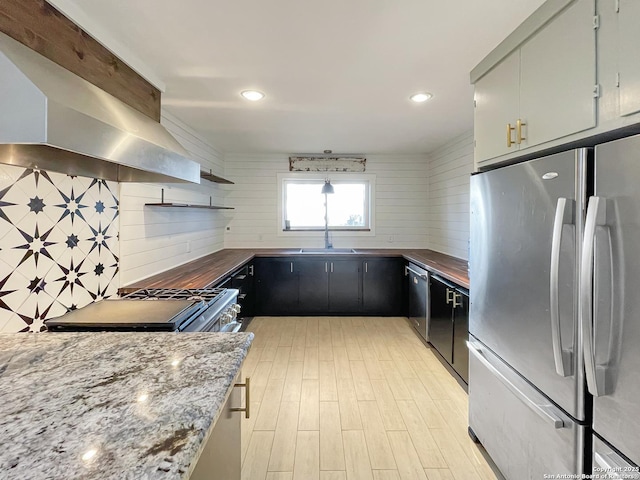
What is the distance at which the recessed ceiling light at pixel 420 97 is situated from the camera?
103 inches

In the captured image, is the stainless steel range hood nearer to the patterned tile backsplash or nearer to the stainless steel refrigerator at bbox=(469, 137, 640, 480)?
the patterned tile backsplash

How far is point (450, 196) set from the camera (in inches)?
166

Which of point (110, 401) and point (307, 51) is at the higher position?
point (307, 51)

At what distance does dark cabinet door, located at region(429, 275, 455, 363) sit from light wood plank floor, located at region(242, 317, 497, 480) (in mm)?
175

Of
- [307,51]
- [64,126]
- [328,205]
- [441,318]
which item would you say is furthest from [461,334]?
[328,205]

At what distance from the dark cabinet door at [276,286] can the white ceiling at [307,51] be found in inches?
74.9

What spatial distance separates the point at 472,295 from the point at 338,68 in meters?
1.71

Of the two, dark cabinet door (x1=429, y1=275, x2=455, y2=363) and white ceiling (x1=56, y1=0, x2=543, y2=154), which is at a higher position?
white ceiling (x1=56, y1=0, x2=543, y2=154)

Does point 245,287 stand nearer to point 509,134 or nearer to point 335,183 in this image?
point 335,183

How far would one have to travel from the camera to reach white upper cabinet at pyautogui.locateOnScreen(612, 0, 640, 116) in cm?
102

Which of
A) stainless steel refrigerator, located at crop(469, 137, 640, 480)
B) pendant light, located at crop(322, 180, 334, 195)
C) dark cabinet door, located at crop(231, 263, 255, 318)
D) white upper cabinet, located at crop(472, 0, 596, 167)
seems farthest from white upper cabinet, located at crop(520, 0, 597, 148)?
pendant light, located at crop(322, 180, 334, 195)

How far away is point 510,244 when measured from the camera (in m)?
1.57

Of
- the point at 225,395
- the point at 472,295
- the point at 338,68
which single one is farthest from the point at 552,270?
the point at 338,68

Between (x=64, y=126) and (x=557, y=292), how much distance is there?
181cm
